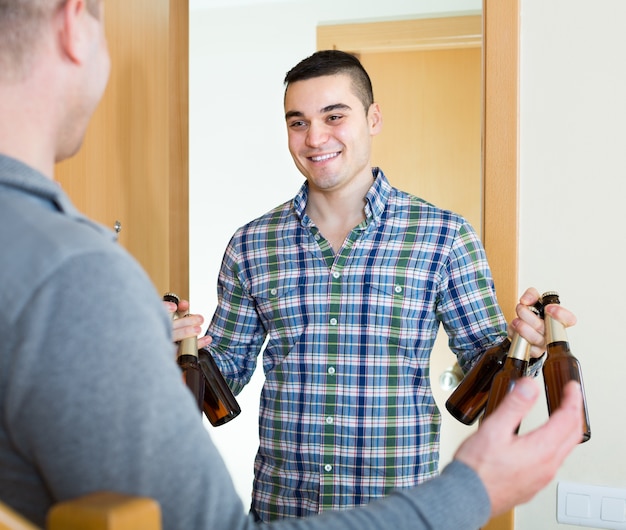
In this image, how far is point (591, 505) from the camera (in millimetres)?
1518

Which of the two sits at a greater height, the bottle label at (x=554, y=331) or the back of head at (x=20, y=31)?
the back of head at (x=20, y=31)

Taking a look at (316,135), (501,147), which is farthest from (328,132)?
(501,147)

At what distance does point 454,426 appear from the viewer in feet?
9.35

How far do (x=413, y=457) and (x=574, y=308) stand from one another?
461 mm

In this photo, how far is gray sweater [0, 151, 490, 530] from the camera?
1.55 ft

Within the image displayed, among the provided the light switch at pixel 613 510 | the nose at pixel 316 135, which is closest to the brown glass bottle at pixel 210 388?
the nose at pixel 316 135

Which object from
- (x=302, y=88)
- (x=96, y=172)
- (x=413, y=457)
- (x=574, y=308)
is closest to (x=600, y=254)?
(x=574, y=308)

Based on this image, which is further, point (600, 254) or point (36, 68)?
point (600, 254)

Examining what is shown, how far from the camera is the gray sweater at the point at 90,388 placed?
472 millimetres

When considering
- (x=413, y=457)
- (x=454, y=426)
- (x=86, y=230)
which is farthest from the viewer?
(x=454, y=426)

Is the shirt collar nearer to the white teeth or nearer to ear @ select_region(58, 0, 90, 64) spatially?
the white teeth

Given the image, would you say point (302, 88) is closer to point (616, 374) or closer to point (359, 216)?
point (359, 216)

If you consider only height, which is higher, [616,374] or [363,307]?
[363,307]

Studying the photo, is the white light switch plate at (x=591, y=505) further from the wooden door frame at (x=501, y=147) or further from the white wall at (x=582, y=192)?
the wooden door frame at (x=501, y=147)
